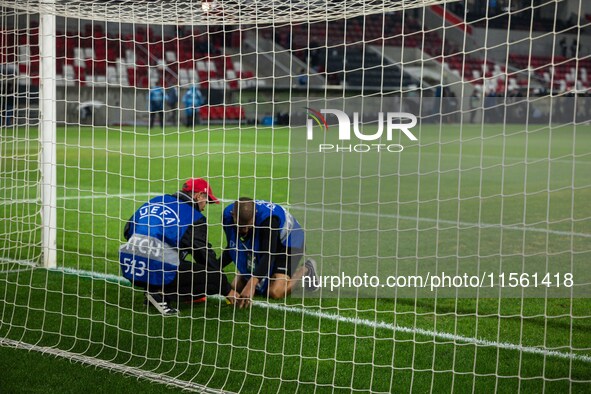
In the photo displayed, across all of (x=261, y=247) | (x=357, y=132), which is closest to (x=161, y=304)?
(x=261, y=247)

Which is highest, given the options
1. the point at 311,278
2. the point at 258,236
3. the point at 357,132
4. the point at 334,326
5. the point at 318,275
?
the point at 258,236

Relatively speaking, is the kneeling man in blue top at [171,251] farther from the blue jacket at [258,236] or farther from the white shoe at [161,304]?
the blue jacket at [258,236]

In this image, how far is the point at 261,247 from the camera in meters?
6.09

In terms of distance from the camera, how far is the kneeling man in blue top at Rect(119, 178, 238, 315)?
5676 mm

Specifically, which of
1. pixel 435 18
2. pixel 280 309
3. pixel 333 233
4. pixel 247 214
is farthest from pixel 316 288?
pixel 435 18

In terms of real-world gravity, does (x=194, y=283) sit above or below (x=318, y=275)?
above

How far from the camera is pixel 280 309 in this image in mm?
5934

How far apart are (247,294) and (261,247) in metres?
0.40

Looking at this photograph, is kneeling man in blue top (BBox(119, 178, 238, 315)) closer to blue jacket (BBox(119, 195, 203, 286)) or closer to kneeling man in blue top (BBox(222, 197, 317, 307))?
blue jacket (BBox(119, 195, 203, 286))

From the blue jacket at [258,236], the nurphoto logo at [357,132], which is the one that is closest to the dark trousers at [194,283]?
the blue jacket at [258,236]

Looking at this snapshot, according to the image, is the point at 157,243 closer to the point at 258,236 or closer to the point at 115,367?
the point at 258,236

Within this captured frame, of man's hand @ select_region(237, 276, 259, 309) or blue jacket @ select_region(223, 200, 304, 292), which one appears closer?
man's hand @ select_region(237, 276, 259, 309)

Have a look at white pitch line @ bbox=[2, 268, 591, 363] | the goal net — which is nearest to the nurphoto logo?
the goal net

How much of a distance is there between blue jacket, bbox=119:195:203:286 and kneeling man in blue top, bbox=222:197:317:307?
1.18 ft
